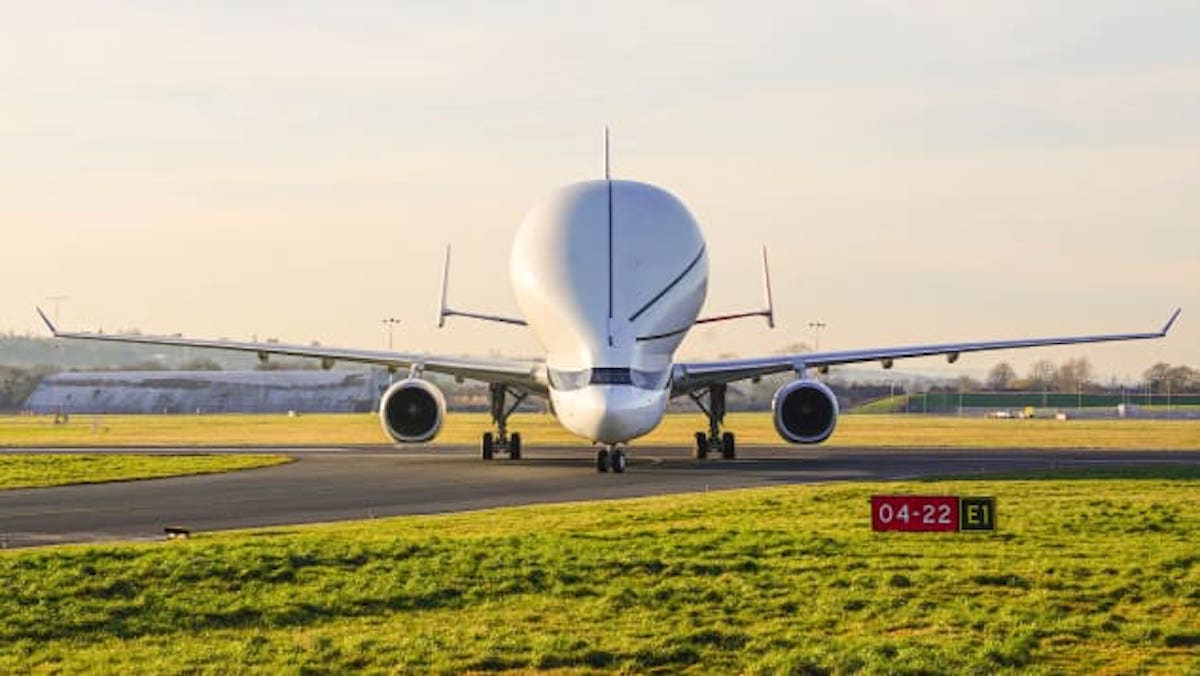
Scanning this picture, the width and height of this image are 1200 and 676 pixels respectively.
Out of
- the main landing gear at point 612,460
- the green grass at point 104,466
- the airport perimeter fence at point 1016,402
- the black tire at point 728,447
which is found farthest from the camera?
the airport perimeter fence at point 1016,402

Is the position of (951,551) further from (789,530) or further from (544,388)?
(544,388)

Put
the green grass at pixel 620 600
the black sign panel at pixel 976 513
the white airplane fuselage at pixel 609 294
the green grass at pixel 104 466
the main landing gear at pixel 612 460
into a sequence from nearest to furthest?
1. the green grass at pixel 620 600
2. the black sign panel at pixel 976 513
3. the green grass at pixel 104 466
4. the white airplane fuselage at pixel 609 294
5. the main landing gear at pixel 612 460

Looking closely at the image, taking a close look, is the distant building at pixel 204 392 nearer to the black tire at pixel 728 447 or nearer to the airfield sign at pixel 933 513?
the black tire at pixel 728 447

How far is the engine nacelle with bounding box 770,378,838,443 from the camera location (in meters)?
38.8

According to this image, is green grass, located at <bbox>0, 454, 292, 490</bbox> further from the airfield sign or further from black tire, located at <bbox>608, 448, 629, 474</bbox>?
the airfield sign

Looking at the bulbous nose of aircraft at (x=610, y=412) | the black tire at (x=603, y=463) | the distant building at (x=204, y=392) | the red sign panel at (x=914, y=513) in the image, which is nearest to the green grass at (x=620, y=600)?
the red sign panel at (x=914, y=513)

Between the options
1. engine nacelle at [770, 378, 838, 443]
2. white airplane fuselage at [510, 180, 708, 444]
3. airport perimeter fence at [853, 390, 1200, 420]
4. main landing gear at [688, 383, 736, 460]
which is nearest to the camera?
white airplane fuselage at [510, 180, 708, 444]

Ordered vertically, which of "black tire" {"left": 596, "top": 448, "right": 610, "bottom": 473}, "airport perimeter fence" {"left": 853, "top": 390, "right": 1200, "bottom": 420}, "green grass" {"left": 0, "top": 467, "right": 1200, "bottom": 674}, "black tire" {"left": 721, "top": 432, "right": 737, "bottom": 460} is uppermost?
"airport perimeter fence" {"left": 853, "top": 390, "right": 1200, "bottom": 420}

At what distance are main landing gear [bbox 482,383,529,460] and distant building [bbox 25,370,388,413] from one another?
90.2m

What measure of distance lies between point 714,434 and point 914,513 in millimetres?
22859

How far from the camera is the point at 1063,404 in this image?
130 m

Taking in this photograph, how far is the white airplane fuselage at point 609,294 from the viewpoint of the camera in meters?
34.8

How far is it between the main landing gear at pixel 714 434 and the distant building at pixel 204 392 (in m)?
90.5

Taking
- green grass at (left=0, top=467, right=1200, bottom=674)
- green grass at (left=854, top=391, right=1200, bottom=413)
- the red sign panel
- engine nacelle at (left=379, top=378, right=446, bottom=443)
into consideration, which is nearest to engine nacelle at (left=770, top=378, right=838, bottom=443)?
engine nacelle at (left=379, top=378, right=446, bottom=443)
